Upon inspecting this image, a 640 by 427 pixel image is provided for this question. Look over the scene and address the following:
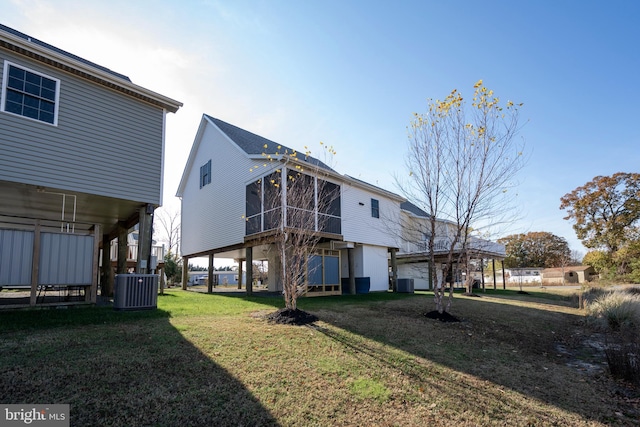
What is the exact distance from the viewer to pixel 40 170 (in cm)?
815

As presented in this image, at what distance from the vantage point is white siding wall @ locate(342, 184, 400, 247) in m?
16.4

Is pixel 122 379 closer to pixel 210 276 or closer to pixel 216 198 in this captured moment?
pixel 216 198

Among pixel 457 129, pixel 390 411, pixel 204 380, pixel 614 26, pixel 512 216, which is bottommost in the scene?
Result: pixel 390 411

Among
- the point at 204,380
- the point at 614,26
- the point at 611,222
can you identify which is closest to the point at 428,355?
the point at 204,380

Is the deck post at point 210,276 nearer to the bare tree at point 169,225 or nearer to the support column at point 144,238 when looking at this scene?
the support column at point 144,238

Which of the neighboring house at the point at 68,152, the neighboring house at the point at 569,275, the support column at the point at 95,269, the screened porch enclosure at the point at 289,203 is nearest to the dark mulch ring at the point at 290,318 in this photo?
the screened porch enclosure at the point at 289,203

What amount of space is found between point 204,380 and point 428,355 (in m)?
3.86

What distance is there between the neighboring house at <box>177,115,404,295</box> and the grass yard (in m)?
6.69

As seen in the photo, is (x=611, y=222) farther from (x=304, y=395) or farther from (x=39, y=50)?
(x=39, y=50)

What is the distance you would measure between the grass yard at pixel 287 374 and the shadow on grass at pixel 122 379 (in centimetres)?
2

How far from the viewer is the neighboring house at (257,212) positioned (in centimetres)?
1430

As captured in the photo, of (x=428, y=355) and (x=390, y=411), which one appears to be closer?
(x=390, y=411)

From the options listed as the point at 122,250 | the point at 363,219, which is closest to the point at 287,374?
the point at 122,250

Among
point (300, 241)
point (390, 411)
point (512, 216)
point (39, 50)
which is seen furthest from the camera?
point (512, 216)
